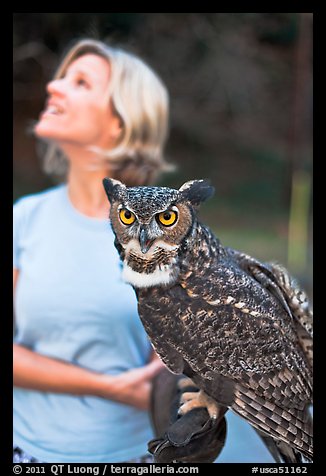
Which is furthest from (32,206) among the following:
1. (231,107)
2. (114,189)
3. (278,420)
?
(231,107)

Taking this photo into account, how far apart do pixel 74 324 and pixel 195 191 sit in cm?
79

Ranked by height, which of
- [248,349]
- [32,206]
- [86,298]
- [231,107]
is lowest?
[248,349]

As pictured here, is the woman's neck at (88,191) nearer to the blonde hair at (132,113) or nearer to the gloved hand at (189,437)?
the blonde hair at (132,113)

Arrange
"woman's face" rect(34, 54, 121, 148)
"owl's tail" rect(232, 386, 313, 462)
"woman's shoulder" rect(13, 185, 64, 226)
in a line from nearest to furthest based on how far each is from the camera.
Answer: "owl's tail" rect(232, 386, 313, 462) < "woman's face" rect(34, 54, 121, 148) < "woman's shoulder" rect(13, 185, 64, 226)

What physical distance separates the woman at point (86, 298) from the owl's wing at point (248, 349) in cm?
54

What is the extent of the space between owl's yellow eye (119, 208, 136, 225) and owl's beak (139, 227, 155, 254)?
27 mm

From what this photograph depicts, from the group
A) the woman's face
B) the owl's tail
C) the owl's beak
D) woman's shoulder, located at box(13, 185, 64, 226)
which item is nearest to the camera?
Answer: the owl's beak

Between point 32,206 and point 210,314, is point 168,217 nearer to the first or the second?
point 210,314

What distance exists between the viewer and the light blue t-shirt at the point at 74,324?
1.43 m

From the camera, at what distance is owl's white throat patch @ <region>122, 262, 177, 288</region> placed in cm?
85

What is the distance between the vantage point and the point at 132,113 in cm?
144

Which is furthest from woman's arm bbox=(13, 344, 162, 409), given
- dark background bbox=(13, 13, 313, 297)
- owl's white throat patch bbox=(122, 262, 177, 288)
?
dark background bbox=(13, 13, 313, 297)

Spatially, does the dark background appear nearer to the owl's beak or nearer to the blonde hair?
the blonde hair
